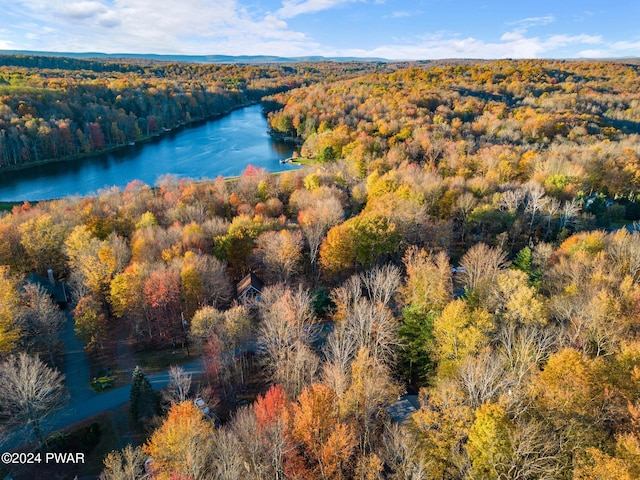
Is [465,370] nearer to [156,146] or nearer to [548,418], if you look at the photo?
[548,418]

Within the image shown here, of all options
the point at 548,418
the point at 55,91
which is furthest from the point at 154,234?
the point at 55,91

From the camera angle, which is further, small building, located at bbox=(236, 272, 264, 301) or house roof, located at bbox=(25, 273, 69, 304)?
house roof, located at bbox=(25, 273, 69, 304)

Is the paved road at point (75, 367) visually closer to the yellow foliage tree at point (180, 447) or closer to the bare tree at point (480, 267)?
the yellow foliage tree at point (180, 447)

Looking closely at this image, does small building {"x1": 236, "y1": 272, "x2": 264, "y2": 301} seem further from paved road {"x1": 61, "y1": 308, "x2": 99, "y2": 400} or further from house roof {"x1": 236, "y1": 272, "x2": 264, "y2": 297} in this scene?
paved road {"x1": 61, "y1": 308, "x2": 99, "y2": 400}

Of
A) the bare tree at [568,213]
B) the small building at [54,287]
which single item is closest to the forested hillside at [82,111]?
the small building at [54,287]

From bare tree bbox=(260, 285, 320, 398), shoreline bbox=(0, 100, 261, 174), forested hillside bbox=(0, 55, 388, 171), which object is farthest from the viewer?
forested hillside bbox=(0, 55, 388, 171)

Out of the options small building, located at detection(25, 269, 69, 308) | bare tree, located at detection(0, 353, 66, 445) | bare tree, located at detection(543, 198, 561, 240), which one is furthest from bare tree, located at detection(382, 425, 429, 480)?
bare tree, located at detection(543, 198, 561, 240)

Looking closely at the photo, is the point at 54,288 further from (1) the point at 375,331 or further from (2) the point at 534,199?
(2) the point at 534,199

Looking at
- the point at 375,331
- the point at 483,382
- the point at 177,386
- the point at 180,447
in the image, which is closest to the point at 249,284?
the point at 177,386

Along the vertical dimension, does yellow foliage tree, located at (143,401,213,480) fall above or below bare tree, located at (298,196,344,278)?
below
